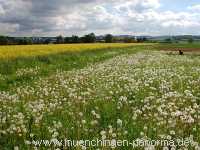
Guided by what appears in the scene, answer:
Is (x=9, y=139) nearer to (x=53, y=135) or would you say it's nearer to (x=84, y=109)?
(x=53, y=135)

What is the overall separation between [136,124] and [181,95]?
12.1ft

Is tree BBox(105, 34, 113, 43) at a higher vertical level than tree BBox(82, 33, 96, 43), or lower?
lower

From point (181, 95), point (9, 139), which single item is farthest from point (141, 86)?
point (9, 139)

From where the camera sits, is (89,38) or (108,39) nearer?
(89,38)

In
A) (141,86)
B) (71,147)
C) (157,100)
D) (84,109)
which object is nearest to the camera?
(71,147)

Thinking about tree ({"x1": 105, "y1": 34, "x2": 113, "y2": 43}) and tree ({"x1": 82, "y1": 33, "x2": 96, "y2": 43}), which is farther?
tree ({"x1": 105, "y1": 34, "x2": 113, "y2": 43})

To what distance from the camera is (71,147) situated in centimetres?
678

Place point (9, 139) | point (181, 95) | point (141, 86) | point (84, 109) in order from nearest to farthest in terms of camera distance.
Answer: point (9, 139) → point (84, 109) → point (181, 95) → point (141, 86)

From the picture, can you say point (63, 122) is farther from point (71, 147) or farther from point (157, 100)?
point (157, 100)

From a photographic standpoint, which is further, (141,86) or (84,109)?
(141,86)

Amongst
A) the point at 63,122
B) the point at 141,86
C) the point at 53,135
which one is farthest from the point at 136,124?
the point at 141,86

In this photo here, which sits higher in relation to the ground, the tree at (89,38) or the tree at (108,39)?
the tree at (89,38)

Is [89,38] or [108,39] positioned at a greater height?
[89,38]

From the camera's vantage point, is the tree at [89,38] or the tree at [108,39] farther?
the tree at [108,39]
